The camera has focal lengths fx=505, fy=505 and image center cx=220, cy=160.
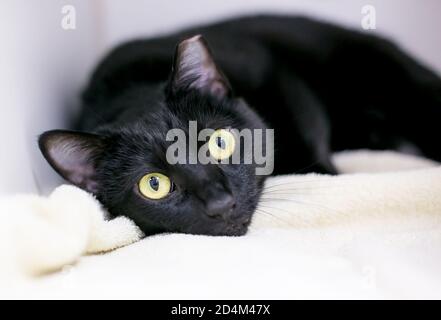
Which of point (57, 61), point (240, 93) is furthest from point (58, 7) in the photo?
point (240, 93)

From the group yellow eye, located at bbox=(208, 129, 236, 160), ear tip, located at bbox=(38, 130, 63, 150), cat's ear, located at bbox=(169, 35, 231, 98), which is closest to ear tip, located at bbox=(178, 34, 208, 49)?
cat's ear, located at bbox=(169, 35, 231, 98)

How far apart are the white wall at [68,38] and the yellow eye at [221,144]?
40cm

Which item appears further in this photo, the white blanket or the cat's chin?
the cat's chin

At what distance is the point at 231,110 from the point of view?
1154mm

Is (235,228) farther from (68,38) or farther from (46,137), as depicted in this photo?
(68,38)

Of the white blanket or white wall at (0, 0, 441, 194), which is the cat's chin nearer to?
the white blanket

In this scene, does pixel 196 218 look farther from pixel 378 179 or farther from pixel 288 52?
pixel 288 52

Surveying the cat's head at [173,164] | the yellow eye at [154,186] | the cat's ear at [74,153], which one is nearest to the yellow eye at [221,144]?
the cat's head at [173,164]

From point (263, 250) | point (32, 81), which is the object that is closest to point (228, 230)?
point (263, 250)

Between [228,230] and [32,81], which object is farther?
[32,81]

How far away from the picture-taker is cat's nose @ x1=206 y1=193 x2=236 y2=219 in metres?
0.92

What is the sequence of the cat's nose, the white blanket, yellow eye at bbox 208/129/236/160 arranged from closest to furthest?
1. the white blanket
2. the cat's nose
3. yellow eye at bbox 208/129/236/160

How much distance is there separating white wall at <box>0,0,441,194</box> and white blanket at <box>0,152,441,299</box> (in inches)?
8.8

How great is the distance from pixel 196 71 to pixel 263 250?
0.45 m
